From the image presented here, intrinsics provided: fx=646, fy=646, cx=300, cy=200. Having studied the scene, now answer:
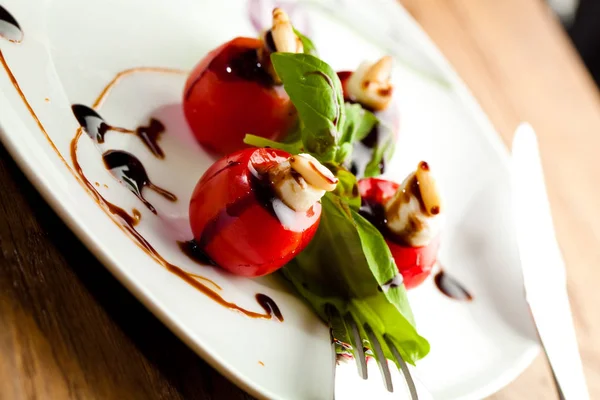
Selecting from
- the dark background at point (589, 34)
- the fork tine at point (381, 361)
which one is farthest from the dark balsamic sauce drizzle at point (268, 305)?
the dark background at point (589, 34)

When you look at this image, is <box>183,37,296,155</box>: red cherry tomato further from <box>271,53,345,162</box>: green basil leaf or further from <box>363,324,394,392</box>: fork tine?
<box>363,324,394,392</box>: fork tine

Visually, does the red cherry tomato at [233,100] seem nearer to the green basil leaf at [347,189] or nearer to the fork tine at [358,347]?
the green basil leaf at [347,189]

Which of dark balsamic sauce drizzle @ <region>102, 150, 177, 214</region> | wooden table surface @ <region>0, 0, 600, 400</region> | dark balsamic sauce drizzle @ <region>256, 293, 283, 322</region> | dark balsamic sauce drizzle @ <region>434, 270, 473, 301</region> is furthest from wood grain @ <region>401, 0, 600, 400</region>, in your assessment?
dark balsamic sauce drizzle @ <region>102, 150, 177, 214</region>

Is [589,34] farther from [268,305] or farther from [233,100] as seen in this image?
[268,305]

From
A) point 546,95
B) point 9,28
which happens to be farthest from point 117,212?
point 546,95

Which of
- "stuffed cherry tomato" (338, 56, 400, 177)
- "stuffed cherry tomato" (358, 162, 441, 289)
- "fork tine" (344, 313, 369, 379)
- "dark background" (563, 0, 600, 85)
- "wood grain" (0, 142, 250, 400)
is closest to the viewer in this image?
"wood grain" (0, 142, 250, 400)
